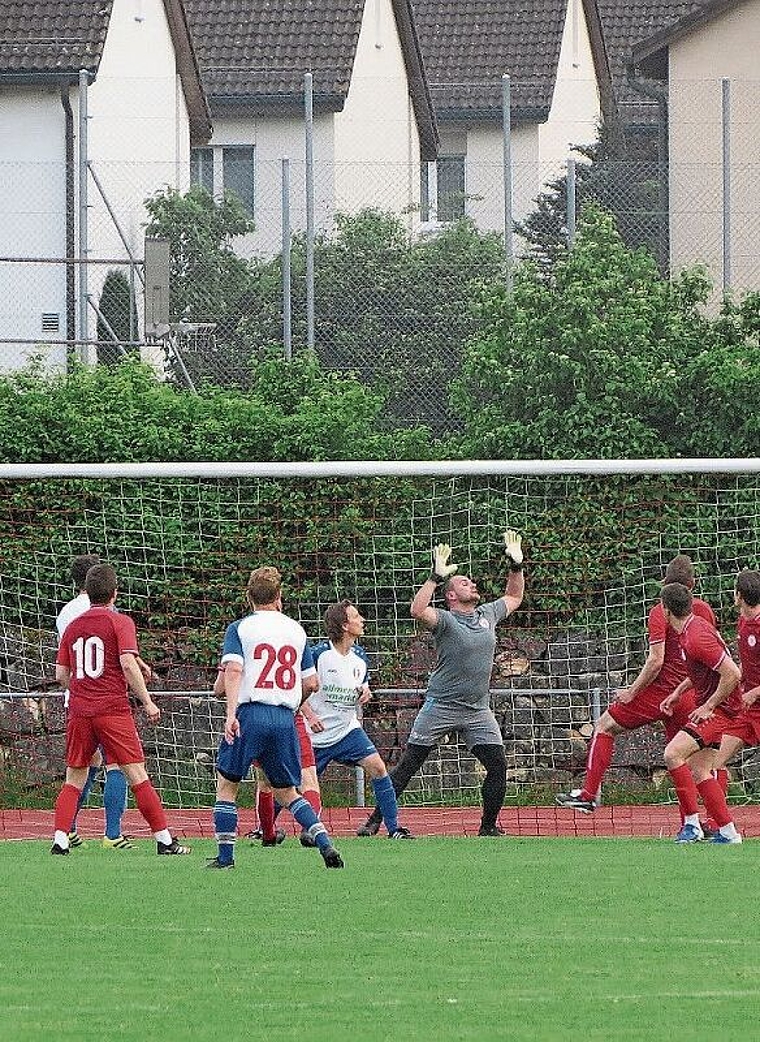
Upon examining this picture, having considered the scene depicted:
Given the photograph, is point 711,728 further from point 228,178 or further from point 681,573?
point 228,178

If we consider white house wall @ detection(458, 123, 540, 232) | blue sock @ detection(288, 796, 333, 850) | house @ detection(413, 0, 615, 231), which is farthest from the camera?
house @ detection(413, 0, 615, 231)

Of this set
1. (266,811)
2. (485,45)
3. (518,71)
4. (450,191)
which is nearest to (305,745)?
(266,811)

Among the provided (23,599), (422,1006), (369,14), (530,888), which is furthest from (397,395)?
(369,14)

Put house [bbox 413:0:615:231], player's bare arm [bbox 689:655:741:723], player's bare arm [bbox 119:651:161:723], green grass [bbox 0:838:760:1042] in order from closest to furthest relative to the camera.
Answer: green grass [bbox 0:838:760:1042] → player's bare arm [bbox 119:651:161:723] → player's bare arm [bbox 689:655:741:723] → house [bbox 413:0:615:231]

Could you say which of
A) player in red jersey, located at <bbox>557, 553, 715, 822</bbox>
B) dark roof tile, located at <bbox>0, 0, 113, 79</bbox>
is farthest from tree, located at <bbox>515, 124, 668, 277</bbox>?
player in red jersey, located at <bbox>557, 553, 715, 822</bbox>

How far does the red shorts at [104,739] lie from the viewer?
44.5 ft

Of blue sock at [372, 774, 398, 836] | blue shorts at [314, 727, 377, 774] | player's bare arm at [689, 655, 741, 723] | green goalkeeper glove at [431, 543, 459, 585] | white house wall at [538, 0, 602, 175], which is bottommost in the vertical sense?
blue sock at [372, 774, 398, 836]

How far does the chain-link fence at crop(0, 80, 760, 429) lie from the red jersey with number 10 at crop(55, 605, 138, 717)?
8249 millimetres

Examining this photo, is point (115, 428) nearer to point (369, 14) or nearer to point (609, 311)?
point (609, 311)

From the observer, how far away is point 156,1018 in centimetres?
709

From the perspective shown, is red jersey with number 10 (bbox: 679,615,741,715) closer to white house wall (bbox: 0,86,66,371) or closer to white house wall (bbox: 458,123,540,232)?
white house wall (bbox: 458,123,540,232)

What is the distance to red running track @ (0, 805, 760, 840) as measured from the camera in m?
16.7

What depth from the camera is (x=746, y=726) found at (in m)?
14.4

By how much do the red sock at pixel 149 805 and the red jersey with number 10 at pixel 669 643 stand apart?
3.50 m
